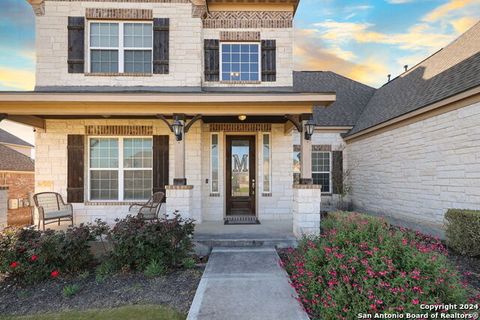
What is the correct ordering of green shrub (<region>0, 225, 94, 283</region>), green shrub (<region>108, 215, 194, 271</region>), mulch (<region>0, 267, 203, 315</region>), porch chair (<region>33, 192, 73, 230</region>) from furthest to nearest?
porch chair (<region>33, 192, 73, 230</region>), green shrub (<region>108, 215, 194, 271</region>), green shrub (<region>0, 225, 94, 283</region>), mulch (<region>0, 267, 203, 315</region>)

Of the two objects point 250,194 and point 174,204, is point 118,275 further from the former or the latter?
point 250,194

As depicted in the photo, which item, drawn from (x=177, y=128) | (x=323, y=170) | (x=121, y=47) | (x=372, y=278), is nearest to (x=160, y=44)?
(x=121, y=47)

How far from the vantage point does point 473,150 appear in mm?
5582

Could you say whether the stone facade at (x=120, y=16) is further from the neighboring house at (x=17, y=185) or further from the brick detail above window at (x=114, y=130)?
the neighboring house at (x=17, y=185)

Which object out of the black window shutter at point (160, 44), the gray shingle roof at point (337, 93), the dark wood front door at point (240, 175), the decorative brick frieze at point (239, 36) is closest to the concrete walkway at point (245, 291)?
the dark wood front door at point (240, 175)

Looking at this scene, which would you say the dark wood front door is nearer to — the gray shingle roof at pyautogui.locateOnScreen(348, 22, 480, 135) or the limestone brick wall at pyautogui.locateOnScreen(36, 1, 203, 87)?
the limestone brick wall at pyautogui.locateOnScreen(36, 1, 203, 87)

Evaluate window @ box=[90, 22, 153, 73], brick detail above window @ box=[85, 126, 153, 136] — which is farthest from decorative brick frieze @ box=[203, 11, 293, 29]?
brick detail above window @ box=[85, 126, 153, 136]

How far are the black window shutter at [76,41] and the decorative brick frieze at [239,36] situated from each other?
383cm

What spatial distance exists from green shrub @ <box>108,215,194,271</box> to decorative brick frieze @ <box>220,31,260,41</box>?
18.4 ft

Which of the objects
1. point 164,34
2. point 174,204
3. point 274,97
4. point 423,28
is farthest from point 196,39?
point 423,28

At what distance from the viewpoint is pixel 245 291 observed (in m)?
3.48

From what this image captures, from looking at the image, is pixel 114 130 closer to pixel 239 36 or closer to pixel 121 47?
pixel 121 47

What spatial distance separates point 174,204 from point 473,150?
6.81m

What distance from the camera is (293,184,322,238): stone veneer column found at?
18.3 ft
